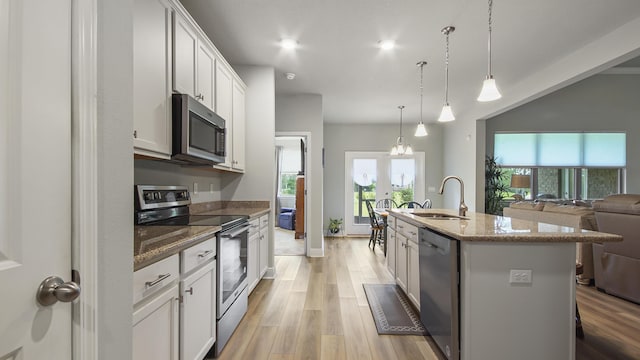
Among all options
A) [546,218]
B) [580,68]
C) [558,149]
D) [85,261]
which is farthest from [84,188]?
[558,149]

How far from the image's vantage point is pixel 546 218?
3.30 metres

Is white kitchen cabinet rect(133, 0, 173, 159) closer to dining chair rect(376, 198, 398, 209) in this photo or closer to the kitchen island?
the kitchen island

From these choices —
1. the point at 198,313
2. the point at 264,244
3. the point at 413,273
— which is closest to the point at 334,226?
the point at 264,244

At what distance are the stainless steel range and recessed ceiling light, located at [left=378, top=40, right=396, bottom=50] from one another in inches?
89.9

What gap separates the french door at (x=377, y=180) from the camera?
22.6 ft

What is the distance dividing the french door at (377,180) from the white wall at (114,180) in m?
6.11

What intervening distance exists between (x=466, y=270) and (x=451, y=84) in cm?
350

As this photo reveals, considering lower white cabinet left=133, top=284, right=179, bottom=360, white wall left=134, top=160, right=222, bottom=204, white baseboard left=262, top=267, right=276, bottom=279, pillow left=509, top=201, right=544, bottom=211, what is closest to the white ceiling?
white wall left=134, top=160, right=222, bottom=204

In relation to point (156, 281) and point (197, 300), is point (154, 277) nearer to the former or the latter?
point (156, 281)

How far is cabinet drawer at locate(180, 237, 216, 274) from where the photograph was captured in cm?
147

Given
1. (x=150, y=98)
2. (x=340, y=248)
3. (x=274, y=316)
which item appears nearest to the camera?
(x=150, y=98)

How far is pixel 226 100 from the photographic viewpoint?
296 cm

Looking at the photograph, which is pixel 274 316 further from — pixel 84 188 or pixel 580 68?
pixel 580 68

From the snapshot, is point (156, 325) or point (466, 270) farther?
point (466, 270)
